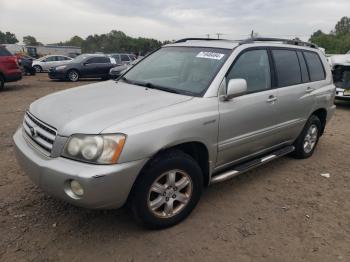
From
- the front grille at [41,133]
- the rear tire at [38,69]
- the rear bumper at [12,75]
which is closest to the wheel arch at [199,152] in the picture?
the front grille at [41,133]

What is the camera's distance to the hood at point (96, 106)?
2871 mm

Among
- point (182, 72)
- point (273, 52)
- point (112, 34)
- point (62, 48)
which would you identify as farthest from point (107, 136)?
point (112, 34)

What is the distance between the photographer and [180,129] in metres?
3.10

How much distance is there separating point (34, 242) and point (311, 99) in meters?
3.95

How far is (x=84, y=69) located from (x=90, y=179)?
15286mm

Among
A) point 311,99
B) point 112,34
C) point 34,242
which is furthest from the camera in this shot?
point 112,34

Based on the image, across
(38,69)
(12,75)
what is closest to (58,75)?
(12,75)

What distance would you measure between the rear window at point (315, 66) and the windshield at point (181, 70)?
191 cm

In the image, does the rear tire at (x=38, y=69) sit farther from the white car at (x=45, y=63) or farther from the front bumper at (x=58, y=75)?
the front bumper at (x=58, y=75)

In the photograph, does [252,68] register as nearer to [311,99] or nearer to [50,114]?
[311,99]

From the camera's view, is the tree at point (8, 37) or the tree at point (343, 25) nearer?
the tree at point (343, 25)

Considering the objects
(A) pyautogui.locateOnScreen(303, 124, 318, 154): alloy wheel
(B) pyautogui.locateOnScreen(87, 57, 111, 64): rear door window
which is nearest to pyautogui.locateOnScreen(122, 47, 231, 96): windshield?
(A) pyautogui.locateOnScreen(303, 124, 318, 154): alloy wheel

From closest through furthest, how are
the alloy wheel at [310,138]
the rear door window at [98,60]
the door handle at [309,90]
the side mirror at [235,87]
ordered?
the side mirror at [235,87]
the door handle at [309,90]
the alloy wheel at [310,138]
the rear door window at [98,60]

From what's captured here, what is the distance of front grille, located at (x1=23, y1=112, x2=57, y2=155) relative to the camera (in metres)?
2.95
